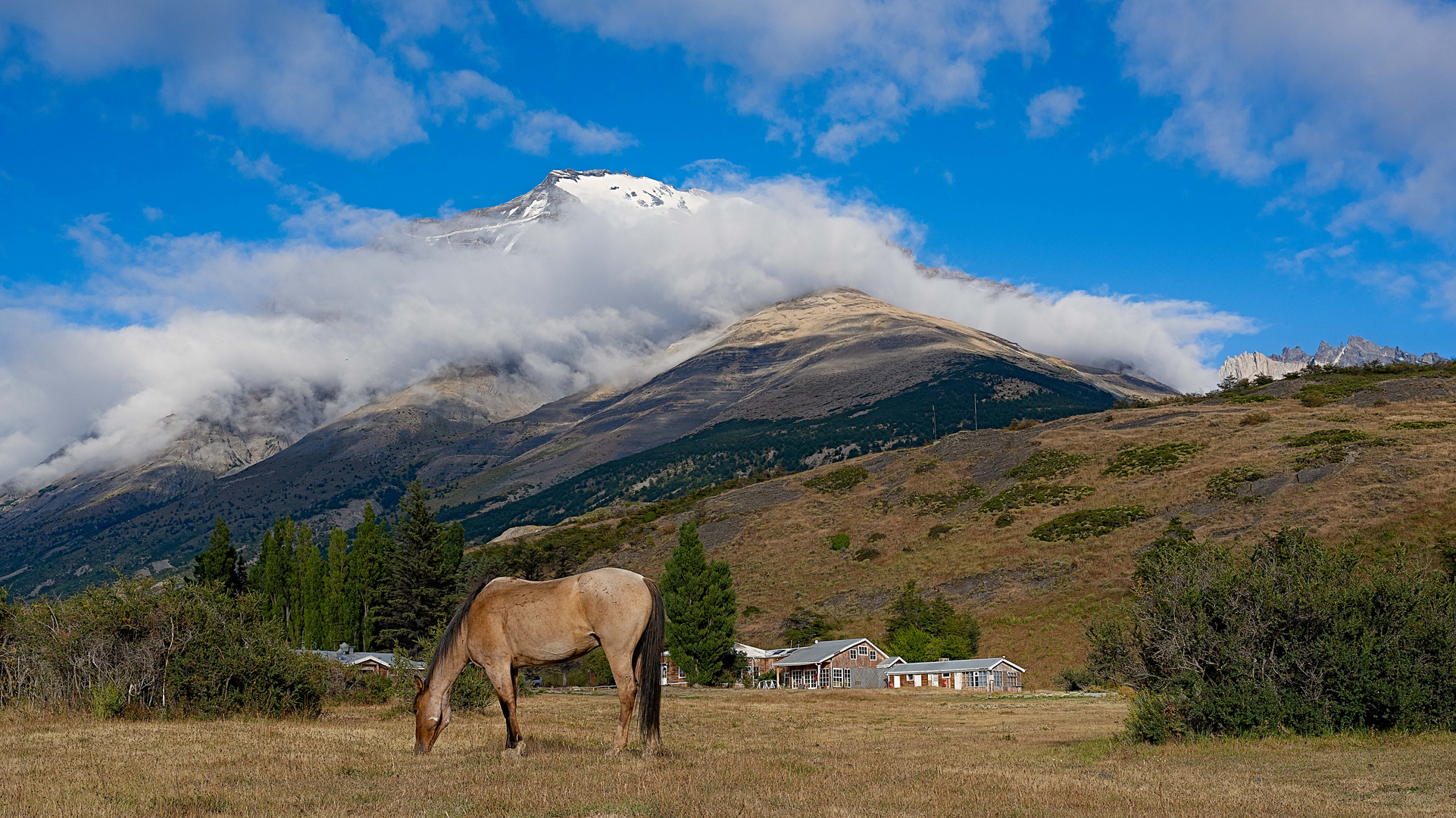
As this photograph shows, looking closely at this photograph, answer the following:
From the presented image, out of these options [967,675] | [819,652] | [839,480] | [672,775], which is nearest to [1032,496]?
[839,480]

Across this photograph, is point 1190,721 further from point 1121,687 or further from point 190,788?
point 190,788

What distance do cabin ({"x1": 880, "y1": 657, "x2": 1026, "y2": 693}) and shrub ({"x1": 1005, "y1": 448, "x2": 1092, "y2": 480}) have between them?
47.7 metres

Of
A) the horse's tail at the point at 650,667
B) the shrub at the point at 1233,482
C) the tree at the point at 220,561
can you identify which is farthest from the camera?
the shrub at the point at 1233,482

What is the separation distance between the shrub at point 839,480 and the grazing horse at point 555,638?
129640 mm

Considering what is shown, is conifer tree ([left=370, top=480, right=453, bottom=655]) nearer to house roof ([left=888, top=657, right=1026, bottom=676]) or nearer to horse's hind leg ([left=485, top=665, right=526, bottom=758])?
house roof ([left=888, top=657, right=1026, bottom=676])

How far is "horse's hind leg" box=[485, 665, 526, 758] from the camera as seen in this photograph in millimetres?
15469

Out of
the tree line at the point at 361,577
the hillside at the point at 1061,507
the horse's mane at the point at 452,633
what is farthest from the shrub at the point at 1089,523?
the horse's mane at the point at 452,633

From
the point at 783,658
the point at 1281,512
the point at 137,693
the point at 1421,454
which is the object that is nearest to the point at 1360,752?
the point at 137,693

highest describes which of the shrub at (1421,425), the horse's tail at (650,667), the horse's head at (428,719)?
the shrub at (1421,425)

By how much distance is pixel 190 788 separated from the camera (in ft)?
38.8

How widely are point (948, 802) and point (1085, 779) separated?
13.1 feet

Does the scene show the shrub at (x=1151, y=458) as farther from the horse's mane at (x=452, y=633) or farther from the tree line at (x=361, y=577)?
the horse's mane at (x=452, y=633)

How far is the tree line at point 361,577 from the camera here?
81750mm

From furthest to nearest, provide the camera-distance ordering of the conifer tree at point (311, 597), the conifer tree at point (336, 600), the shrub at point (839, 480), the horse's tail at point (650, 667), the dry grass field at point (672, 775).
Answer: the shrub at point (839, 480) < the conifer tree at point (311, 597) < the conifer tree at point (336, 600) < the horse's tail at point (650, 667) < the dry grass field at point (672, 775)
